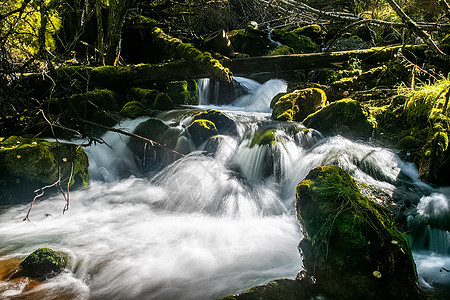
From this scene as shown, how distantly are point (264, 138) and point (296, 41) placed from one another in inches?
300

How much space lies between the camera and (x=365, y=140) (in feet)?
17.8

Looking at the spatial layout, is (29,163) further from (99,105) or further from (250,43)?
(250,43)

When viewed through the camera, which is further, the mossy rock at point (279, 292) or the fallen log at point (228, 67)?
the fallen log at point (228, 67)

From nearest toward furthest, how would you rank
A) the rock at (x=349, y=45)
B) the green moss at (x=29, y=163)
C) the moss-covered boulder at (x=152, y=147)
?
the green moss at (x=29, y=163), the moss-covered boulder at (x=152, y=147), the rock at (x=349, y=45)

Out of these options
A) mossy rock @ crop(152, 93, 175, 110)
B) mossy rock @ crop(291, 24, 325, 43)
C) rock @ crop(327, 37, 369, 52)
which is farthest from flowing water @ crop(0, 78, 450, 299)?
mossy rock @ crop(291, 24, 325, 43)

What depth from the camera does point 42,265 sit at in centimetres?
269

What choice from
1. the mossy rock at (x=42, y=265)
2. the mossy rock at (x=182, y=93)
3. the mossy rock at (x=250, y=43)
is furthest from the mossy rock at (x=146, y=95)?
the mossy rock at (x=42, y=265)

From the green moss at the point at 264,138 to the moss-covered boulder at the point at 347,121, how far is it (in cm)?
106

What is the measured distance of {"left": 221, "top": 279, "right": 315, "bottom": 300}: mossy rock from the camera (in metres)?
2.09

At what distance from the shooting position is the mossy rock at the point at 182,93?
893 cm

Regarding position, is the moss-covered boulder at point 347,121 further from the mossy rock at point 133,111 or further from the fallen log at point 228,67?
the mossy rock at point 133,111

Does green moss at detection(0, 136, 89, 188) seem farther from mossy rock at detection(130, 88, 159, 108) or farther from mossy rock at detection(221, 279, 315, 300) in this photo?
mossy rock at detection(130, 88, 159, 108)

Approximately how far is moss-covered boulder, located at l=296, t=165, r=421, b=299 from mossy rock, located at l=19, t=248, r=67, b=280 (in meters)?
2.39

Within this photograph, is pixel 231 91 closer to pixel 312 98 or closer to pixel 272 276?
pixel 312 98
